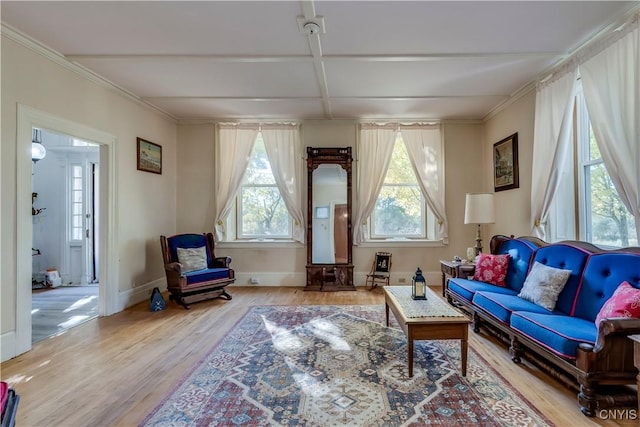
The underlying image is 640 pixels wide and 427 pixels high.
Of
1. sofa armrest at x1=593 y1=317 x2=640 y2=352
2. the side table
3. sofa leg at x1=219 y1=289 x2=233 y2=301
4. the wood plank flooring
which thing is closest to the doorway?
the wood plank flooring

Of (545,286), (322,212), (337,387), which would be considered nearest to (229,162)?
(322,212)

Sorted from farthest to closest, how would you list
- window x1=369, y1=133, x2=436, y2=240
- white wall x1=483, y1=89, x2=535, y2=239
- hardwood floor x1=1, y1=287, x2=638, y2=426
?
1. window x1=369, y1=133, x2=436, y2=240
2. white wall x1=483, y1=89, x2=535, y2=239
3. hardwood floor x1=1, y1=287, x2=638, y2=426

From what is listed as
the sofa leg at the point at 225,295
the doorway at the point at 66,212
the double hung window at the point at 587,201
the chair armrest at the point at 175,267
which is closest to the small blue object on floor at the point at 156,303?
the chair armrest at the point at 175,267

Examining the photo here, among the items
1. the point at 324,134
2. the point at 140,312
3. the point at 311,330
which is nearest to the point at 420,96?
the point at 324,134

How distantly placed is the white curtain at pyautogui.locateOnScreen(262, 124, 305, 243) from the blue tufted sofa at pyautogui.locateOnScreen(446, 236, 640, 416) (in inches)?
107

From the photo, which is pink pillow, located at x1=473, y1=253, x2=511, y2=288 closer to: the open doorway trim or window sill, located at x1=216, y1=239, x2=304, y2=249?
window sill, located at x1=216, y1=239, x2=304, y2=249

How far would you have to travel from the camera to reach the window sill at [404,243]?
5.27 meters

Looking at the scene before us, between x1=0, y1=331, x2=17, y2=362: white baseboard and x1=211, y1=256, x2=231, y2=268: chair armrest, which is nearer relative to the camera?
x1=0, y1=331, x2=17, y2=362: white baseboard

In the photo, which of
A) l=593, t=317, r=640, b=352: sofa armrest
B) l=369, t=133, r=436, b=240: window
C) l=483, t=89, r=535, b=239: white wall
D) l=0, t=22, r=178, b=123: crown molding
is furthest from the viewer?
l=369, t=133, r=436, b=240: window

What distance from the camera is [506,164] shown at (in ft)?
14.7

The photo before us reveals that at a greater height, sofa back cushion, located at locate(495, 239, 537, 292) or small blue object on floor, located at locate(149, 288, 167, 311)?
sofa back cushion, located at locate(495, 239, 537, 292)

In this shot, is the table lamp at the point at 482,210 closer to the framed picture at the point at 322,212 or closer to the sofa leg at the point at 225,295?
the framed picture at the point at 322,212

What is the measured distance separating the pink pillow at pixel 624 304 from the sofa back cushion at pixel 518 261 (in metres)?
1.16

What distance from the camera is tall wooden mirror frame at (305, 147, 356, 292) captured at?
5105mm
